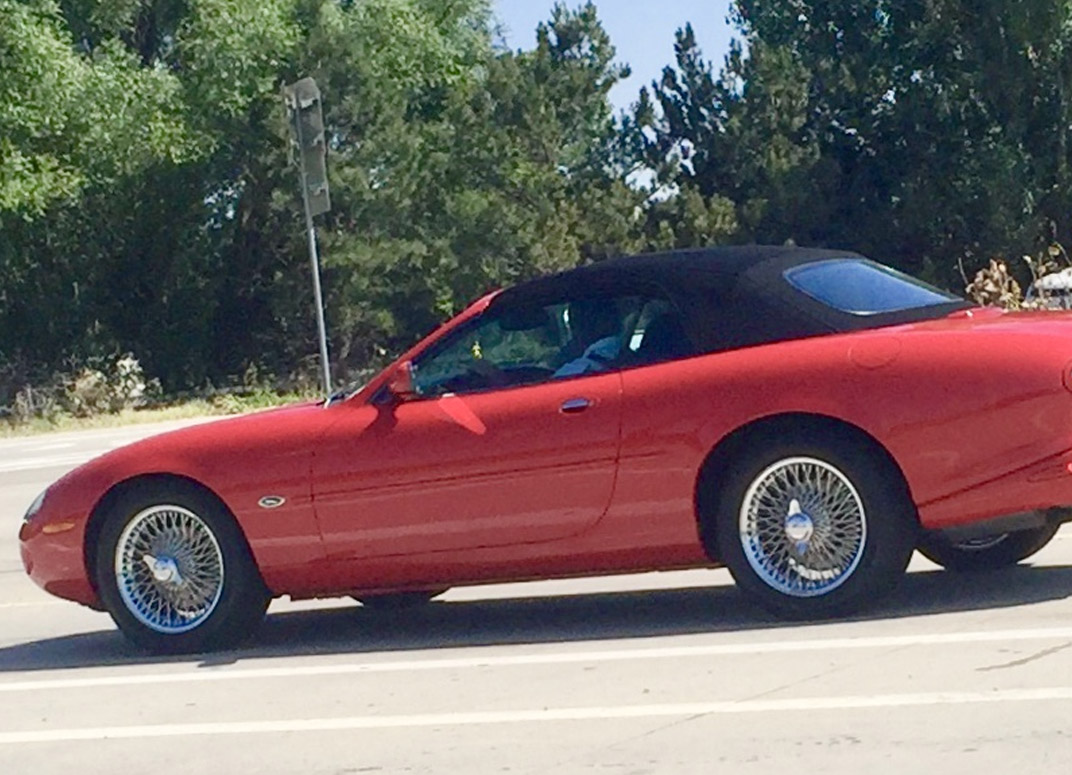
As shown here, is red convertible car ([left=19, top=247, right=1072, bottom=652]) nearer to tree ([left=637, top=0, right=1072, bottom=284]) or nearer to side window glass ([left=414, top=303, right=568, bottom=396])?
side window glass ([left=414, top=303, right=568, bottom=396])

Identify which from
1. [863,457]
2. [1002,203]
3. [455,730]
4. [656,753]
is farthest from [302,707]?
[1002,203]

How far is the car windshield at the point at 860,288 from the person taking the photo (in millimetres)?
8125

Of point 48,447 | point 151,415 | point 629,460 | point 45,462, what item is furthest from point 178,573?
point 151,415

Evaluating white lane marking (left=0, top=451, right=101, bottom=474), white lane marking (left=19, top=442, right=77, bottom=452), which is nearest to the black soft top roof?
white lane marking (left=0, top=451, right=101, bottom=474)

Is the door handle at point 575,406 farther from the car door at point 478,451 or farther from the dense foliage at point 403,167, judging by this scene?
the dense foliage at point 403,167

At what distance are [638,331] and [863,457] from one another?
110 cm

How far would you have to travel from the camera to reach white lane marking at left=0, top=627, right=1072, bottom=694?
727cm

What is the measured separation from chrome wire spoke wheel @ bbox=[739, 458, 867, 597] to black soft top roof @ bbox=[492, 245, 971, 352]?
0.57 m

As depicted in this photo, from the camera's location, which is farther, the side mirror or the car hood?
the car hood

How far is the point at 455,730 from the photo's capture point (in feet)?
21.5

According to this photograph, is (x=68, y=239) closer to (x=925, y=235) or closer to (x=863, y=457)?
(x=925, y=235)

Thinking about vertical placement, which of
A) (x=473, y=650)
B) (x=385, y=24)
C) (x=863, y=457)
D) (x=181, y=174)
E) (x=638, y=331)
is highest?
(x=385, y=24)

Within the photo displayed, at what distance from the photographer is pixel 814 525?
778cm

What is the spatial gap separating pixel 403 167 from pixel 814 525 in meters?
39.2
